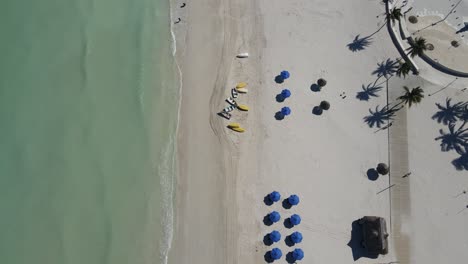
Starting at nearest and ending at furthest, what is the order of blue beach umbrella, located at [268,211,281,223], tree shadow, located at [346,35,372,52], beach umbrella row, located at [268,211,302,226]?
1. beach umbrella row, located at [268,211,302,226]
2. blue beach umbrella, located at [268,211,281,223]
3. tree shadow, located at [346,35,372,52]

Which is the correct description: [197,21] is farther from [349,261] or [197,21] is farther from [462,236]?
[462,236]

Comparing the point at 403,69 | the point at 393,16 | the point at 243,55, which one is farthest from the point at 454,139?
the point at 243,55

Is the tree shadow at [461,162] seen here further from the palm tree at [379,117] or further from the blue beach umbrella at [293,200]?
the blue beach umbrella at [293,200]

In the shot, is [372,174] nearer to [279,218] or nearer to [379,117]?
[379,117]

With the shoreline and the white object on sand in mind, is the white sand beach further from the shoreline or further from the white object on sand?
the white object on sand

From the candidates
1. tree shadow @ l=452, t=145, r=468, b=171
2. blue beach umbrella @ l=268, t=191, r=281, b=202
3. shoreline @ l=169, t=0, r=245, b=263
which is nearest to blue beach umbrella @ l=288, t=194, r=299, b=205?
blue beach umbrella @ l=268, t=191, r=281, b=202

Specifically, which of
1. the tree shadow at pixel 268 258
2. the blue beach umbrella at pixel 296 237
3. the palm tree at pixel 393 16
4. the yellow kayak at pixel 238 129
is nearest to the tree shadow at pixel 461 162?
the palm tree at pixel 393 16
